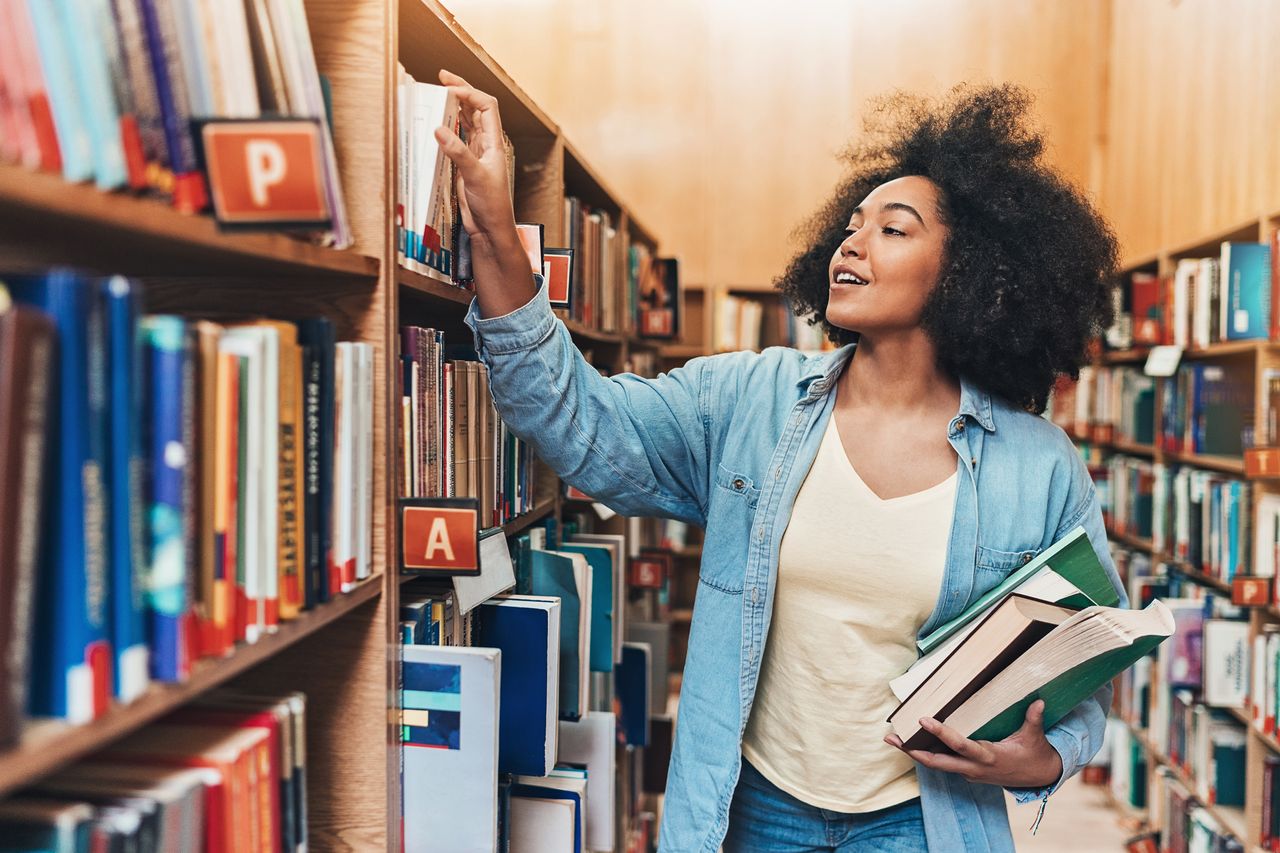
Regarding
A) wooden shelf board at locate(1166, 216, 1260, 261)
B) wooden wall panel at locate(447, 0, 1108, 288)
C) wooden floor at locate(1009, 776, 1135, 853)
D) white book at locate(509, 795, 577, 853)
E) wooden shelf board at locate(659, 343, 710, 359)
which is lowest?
wooden floor at locate(1009, 776, 1135, 853)

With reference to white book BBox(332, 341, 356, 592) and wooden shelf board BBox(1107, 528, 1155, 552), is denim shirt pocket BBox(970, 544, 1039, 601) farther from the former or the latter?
wooden shelf board BBox(1107, 528, 1155, 552)

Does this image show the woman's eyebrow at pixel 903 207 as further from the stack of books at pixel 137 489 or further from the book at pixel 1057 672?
the stack of books at pixel 137 489

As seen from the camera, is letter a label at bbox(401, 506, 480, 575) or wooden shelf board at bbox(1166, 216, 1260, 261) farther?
wooden shelf board at bbox(1166, 216, 1260, 261)

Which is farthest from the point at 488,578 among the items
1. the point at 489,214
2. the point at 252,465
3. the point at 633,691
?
the point at 633,691

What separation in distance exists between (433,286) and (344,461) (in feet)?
1.07

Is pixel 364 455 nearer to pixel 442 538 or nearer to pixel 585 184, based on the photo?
pixel 442 538

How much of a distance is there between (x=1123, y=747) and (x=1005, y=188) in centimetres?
297

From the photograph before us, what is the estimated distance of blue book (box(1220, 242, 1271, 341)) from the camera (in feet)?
9.30

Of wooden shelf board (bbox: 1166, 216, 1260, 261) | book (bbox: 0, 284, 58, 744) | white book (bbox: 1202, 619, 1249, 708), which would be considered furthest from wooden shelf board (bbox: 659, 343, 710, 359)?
book (bbox: 0, 284, 58, 744)

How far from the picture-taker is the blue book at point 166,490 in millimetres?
684

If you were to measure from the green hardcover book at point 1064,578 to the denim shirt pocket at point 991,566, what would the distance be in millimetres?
27

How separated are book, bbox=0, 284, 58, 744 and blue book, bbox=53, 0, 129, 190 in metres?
0.12

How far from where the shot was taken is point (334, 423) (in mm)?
962

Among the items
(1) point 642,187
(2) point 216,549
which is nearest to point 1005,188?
(2) point 216,549
